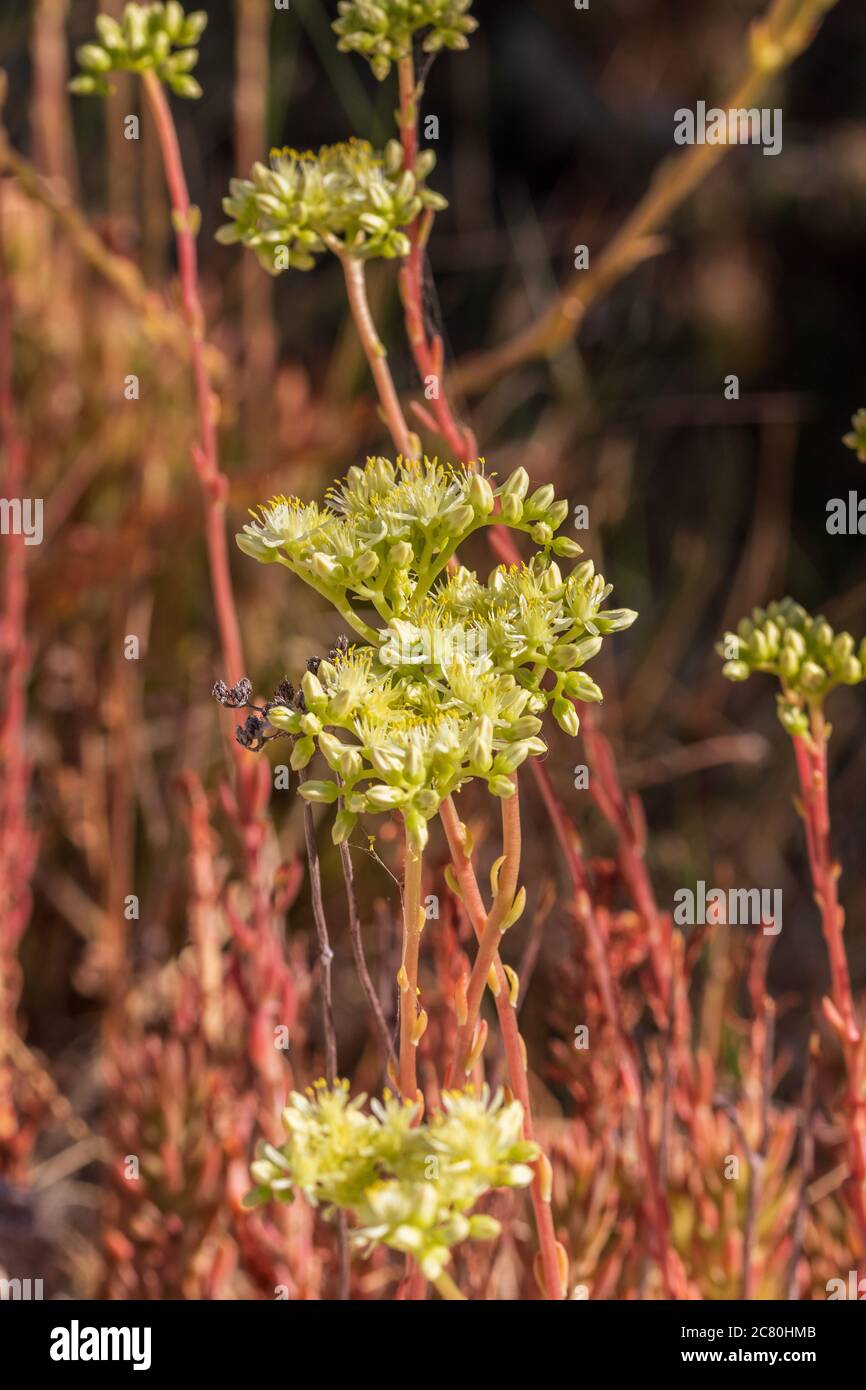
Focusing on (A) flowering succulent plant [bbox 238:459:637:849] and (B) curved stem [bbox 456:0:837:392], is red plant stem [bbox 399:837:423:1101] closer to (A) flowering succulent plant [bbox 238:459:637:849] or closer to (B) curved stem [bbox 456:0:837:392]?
(A) flowering succulent plant [bbox 238:459:637:849]

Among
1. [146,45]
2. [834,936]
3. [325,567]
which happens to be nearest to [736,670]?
[834,936]

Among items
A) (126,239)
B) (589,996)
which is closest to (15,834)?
(589,996)

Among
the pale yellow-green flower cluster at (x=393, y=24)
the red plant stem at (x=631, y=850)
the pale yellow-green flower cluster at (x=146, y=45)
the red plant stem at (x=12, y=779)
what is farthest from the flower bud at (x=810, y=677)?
the red plant stem at (x=12, y=779)

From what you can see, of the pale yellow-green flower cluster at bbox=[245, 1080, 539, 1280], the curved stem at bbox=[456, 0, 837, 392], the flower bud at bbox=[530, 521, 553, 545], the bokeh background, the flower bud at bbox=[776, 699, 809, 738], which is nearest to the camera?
the pale yellow-green flower cluster at bbox=[245, 1080, 539, 1280]

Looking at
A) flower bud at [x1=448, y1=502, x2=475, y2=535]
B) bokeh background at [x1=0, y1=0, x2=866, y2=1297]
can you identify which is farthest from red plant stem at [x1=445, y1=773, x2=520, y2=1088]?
bokeh background at [x1=0, y1=0, x2=866, y2=1297]

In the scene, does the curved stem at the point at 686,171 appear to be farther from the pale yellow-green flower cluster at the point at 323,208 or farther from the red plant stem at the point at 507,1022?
the red plant stem at the point at 507,1022
